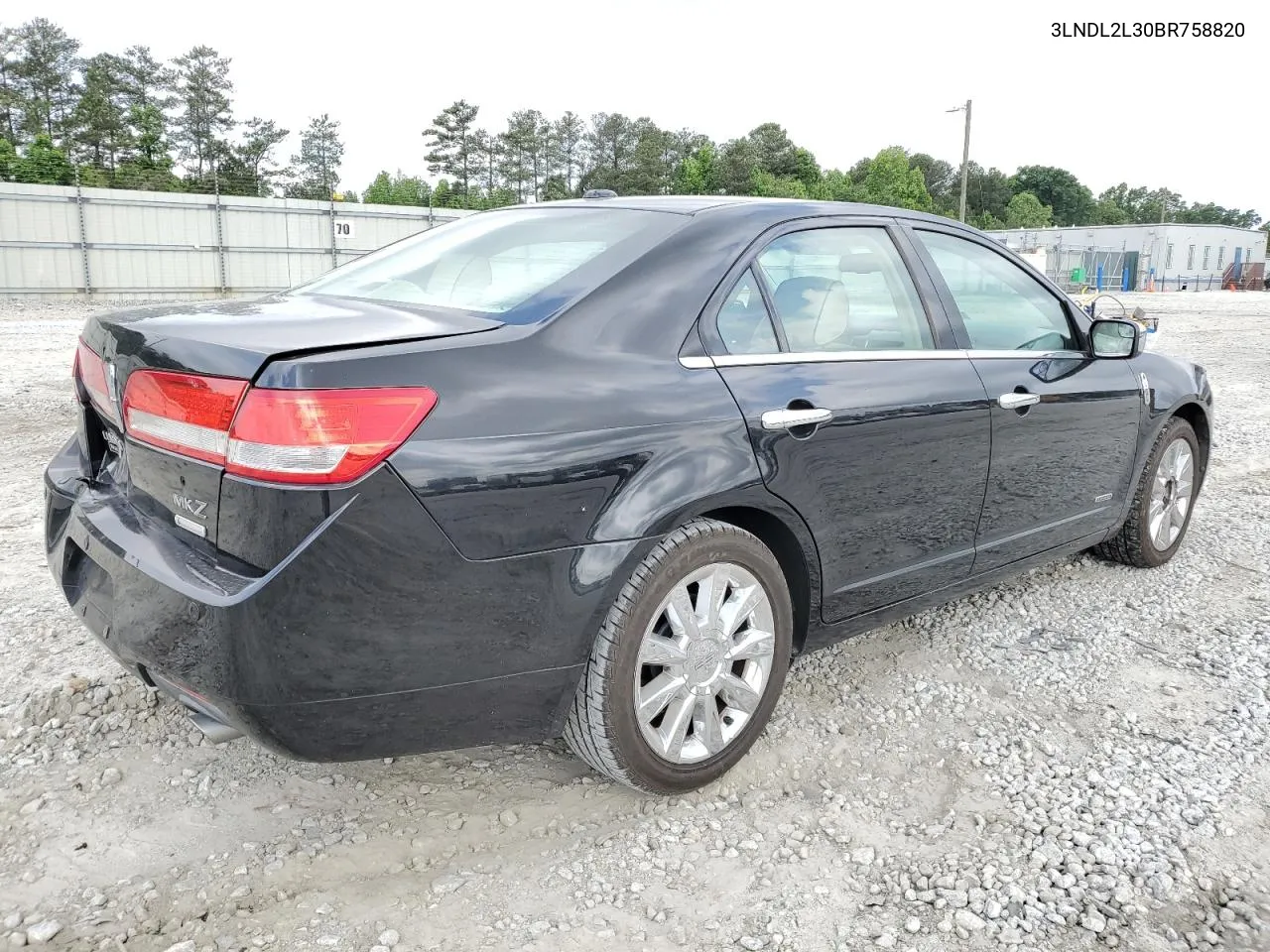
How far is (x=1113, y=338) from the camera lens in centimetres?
387

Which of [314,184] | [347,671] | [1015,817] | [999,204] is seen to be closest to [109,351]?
[347,671]

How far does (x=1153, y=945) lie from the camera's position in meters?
2.15

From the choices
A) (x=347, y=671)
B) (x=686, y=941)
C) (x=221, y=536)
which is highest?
(x=221, y=536)

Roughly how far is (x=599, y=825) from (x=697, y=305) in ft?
4.48

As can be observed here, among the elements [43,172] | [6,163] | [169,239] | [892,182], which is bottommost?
[169,239]

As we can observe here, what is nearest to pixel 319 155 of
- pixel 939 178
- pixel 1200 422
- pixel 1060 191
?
pixel 1200 422

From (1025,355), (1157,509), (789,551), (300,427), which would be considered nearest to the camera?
(300,427)

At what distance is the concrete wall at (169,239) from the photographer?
24.1 meters

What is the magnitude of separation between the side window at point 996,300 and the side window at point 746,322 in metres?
0.92

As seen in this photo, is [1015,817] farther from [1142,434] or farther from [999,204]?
[999,204]

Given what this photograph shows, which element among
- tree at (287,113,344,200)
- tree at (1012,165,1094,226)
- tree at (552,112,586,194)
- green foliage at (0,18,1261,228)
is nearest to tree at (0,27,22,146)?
green foliage at (0,18,1261,228)

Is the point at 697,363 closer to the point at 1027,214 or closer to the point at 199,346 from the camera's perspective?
the point at 199,346

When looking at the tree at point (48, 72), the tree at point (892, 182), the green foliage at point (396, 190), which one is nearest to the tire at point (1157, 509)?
the green foliage at point (396, 190)

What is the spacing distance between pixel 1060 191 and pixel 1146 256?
7917cm
